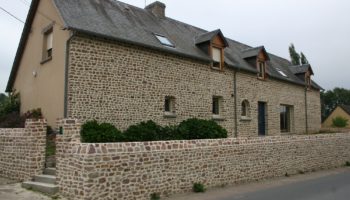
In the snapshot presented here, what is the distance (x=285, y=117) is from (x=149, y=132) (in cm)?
→ 1380

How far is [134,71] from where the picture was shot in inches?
591

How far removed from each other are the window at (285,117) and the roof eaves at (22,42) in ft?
52.6

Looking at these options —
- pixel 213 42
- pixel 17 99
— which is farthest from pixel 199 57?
pixel 17 99

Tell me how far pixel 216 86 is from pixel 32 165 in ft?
35.4

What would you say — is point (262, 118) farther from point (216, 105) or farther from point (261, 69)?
point (216, 105)

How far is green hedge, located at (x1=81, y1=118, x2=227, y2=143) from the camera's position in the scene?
12.4m

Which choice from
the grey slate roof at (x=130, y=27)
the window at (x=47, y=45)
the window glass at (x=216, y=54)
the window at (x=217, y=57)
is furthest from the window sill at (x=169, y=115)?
the window at (x=47, y=45)

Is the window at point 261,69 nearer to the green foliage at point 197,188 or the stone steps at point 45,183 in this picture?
the green foliage at point 197,188

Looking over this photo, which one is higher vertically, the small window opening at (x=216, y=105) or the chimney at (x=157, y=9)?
the chimney at (x=157, y=9)

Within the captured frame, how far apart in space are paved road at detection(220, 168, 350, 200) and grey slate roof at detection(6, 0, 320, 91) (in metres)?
7.69

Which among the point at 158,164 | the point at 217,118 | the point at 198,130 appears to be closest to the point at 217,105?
the point at 217,118

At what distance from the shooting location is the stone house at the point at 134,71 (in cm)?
1362

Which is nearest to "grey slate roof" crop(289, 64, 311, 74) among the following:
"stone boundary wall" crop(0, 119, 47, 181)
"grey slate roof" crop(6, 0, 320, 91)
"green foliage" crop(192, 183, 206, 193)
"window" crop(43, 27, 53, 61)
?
"grey slate roof" crop(6, 0, 320, 91)

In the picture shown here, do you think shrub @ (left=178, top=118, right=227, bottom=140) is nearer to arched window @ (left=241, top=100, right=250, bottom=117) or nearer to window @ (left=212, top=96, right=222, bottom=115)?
window @ (left=212, top=96, right=222, bottom=115)
